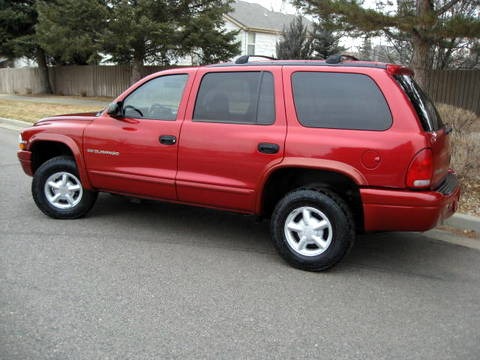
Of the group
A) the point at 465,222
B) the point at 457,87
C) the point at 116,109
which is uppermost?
the point at 457,87

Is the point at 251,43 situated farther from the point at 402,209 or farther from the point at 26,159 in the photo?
the point at 402,209

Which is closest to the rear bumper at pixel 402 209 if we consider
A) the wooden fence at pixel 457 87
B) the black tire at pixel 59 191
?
the black tire at pixel 59 191

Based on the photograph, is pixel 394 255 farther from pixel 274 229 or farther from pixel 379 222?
pixel 274 229

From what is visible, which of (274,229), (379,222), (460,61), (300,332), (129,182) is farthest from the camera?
(460,61)

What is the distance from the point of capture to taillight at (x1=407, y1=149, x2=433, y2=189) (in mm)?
3814

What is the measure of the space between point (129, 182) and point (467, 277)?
3295 millimetres

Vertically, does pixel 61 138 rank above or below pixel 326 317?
above

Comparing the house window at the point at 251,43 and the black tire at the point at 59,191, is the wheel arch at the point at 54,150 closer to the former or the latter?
the black tire at the point at 59,191

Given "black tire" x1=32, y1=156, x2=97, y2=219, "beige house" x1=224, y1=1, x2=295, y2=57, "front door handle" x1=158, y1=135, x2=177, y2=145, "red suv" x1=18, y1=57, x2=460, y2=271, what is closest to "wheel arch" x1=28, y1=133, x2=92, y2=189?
"red suv" x1=18, y1=57, x2=460, y2=271

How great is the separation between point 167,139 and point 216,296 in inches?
66.6

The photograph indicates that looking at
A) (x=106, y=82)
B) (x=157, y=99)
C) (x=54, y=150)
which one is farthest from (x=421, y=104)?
(x=106, y=82)

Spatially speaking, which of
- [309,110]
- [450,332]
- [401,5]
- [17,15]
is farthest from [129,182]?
[17,15]

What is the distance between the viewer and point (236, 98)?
460cm

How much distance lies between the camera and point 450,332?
131 inches
